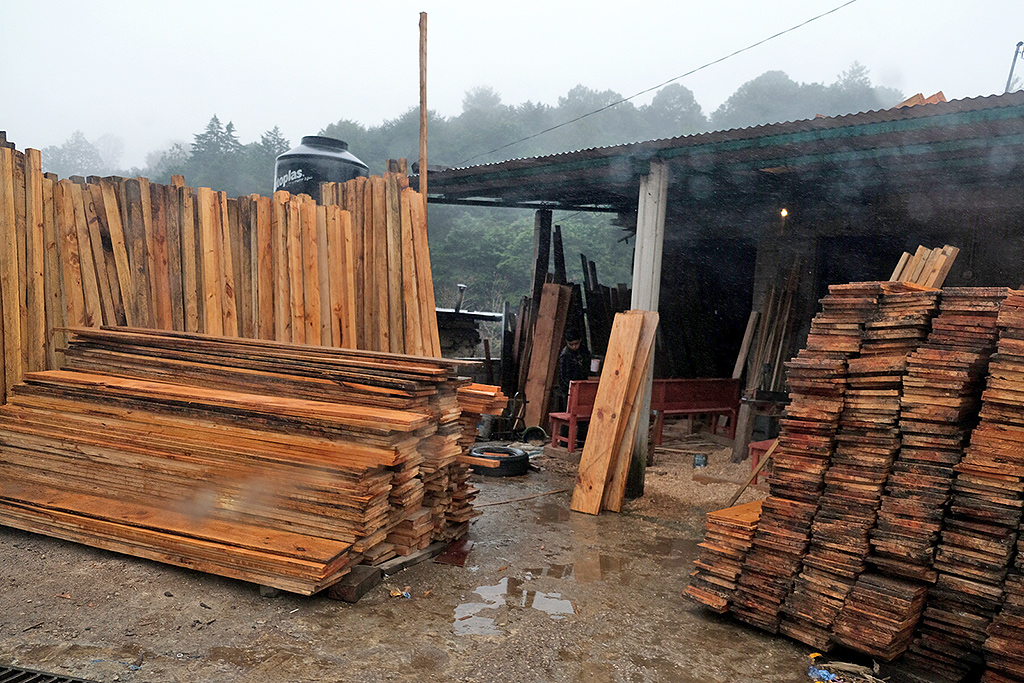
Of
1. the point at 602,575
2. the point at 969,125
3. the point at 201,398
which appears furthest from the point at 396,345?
the point at 969,125

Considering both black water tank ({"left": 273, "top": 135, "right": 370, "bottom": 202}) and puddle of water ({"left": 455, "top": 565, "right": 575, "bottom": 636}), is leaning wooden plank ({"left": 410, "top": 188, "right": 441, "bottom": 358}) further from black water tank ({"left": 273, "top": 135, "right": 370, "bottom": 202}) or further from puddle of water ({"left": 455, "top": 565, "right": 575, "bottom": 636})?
black water tank ({"left": 273, "top": 135, "right": 370, "bottom": 202})

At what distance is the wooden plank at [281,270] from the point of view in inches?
267

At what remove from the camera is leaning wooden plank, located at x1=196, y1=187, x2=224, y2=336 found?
6.75m

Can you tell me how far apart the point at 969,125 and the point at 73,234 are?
795cm

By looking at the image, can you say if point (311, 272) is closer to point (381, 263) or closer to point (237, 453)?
point (381, 263)

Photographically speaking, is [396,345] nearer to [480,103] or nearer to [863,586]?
[863,586]

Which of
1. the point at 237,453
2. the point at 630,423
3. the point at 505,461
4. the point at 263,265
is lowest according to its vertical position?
the point at 505,461

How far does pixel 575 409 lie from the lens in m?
10.1

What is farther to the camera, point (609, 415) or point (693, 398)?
point (693, 398)

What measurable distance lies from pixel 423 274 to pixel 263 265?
1531 millimetres

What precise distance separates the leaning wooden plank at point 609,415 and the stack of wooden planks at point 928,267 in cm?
250

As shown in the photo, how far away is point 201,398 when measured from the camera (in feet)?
18.2

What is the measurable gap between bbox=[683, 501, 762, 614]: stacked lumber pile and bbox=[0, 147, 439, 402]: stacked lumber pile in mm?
3137

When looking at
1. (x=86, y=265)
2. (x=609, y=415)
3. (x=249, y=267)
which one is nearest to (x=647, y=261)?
(x=609, y=415)
